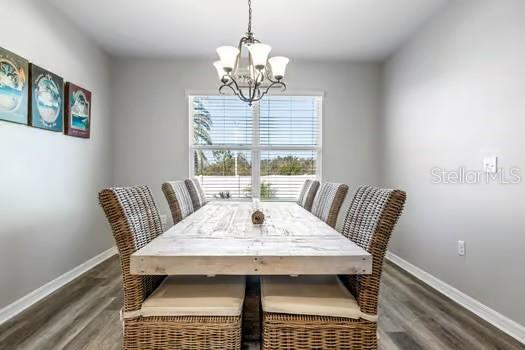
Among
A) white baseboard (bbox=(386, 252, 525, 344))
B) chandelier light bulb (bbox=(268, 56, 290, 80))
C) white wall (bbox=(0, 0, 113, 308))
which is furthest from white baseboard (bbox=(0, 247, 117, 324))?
white baseboard (bbox=(386, 252, 525, 344))

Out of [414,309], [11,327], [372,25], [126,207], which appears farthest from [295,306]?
[372,25]

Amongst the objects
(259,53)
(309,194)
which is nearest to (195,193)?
(309,194)

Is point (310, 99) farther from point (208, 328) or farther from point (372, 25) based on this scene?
point (208, 328)

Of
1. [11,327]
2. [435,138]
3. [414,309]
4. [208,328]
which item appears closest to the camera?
[208,328]

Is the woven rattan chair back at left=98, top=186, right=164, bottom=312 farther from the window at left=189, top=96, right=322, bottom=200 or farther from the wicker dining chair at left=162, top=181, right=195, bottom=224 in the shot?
the window at left=189, top=96, right=322, bottom=200

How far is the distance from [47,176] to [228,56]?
193 cm

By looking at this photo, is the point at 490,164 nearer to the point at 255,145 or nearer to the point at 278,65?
the point at 278,65

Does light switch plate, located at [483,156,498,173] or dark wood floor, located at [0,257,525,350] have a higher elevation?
light switch plate, located at [483,156,498,173]

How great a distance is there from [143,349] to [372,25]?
10.9ft

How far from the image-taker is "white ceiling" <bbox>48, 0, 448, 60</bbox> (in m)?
2.87

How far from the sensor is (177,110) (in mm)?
4258

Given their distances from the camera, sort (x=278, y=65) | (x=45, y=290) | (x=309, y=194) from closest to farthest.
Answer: (x=278, y=65)
(x=45, y=290)
(x=309, y=194)

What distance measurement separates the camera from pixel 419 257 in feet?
10.9

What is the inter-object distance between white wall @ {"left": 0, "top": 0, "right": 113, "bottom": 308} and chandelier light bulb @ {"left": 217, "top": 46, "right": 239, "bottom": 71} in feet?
5.06
